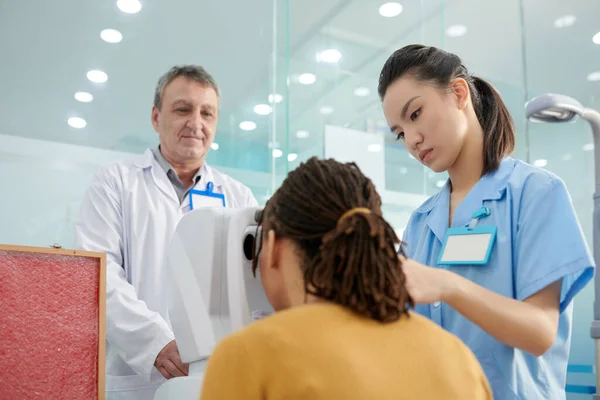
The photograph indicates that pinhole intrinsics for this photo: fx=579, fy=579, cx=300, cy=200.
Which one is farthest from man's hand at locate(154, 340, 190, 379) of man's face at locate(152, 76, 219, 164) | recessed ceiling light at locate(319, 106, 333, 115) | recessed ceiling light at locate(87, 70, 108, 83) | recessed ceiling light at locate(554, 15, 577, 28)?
recessed ceiling light at locate(554, 15, 577, 28)

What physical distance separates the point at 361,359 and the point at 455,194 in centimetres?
67

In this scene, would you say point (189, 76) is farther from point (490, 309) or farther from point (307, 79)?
point (490, 309)

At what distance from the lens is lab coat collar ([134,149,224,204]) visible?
5.73 feet

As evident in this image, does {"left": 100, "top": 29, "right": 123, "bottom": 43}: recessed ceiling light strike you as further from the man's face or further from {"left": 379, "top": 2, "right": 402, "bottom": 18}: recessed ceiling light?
{"left": 379, "top": 2, "right": 402, "bottom": 18}: recessed ceiling light

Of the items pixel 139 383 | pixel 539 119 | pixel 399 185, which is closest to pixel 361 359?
pixel 139 383

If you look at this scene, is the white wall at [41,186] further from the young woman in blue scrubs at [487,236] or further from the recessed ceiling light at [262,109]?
the young woman in blue scrubs at [487,236]

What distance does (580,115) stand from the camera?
173cm

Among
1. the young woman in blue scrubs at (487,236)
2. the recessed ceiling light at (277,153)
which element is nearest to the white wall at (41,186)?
the recessed ceiling light at (277,153)

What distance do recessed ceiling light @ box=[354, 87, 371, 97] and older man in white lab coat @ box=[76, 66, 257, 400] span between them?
121cm

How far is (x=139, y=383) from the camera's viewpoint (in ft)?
4.94

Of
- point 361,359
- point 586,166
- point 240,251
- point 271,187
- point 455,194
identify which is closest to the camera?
point 361,359

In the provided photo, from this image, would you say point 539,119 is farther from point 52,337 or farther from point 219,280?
point 52,337

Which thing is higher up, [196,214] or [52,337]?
[196,214]

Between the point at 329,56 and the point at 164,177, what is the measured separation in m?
1.44
